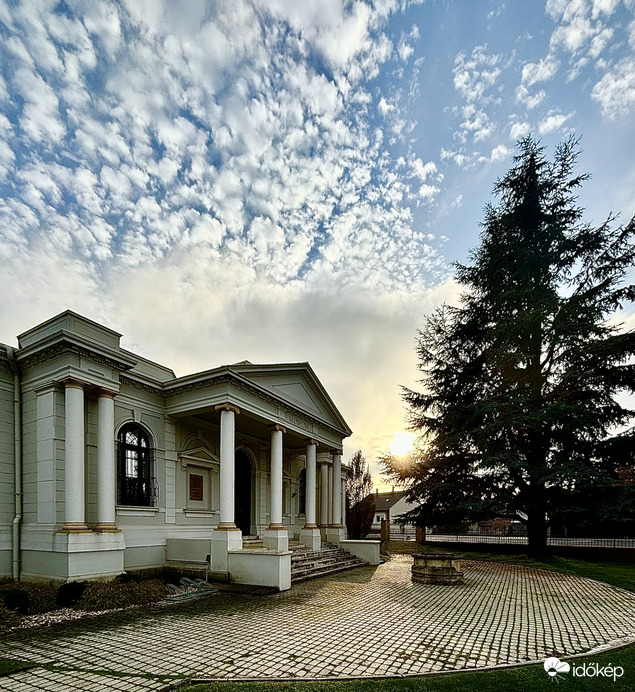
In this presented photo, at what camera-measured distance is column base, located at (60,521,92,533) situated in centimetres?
825

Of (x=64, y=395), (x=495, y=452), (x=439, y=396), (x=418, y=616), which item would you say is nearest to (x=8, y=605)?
(x=64, y=395)

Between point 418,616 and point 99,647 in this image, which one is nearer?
point 99,647

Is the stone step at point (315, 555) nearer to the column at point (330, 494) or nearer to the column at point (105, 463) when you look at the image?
the column at point (330, 494)

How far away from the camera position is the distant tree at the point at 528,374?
15820 mm

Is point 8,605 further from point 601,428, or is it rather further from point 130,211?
point 601,428

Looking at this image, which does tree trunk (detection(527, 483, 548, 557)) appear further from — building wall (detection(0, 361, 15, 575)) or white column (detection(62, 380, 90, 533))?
building wall (detection(0, 361, 15, 575))

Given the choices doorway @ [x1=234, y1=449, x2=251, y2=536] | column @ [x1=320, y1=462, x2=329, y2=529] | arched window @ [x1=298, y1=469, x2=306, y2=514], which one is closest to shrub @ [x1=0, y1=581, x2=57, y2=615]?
doorway @ [x1=234, y1=449, x2=251, y2=536]

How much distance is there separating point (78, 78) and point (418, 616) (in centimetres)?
1063

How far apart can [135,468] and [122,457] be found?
53 cm

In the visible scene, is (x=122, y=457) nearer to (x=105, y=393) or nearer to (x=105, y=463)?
(x=105, y=463)

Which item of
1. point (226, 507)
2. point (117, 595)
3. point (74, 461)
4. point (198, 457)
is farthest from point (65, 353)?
point (198, 457)

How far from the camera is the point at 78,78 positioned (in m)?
7.13

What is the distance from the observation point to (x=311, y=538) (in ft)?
46.3

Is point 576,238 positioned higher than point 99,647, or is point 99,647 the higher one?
point 576,238
